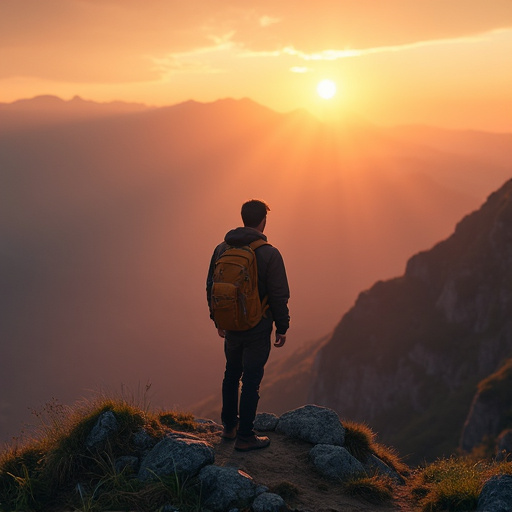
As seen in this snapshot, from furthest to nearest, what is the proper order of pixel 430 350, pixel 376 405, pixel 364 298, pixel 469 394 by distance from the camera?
pixel 364 298
pixel 376 405
pixel 430 350
pixel 469 394

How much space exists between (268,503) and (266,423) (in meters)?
3.47

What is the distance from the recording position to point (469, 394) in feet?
275

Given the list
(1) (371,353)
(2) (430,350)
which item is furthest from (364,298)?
(2) (430,350)

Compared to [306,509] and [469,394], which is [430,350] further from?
[306,509]

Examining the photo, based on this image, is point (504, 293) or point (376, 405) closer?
point (504, 293)

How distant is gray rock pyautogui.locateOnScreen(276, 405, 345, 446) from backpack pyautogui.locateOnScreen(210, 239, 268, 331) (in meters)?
2.71

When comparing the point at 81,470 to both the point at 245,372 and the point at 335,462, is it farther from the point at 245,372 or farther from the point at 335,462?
the point at 335,462

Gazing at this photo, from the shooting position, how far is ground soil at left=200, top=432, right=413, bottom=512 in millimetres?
6898

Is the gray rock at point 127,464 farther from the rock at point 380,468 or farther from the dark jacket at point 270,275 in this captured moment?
the rock at point 380,468

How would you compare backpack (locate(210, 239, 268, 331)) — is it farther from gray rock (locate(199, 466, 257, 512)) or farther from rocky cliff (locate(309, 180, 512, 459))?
rocky cliff (locate(309, 180, 512, 459))

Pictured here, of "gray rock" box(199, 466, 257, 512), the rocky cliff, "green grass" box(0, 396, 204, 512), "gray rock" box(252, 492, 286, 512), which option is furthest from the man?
the rocky cliff

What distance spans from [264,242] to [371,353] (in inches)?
4137

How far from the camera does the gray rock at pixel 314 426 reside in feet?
29.5

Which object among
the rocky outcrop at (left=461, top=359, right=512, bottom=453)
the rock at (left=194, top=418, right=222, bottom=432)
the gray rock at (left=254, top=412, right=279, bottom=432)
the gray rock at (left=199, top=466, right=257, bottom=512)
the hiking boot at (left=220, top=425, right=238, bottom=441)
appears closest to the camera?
the gray rock at (left=199, top=466, right=257, bottom=512)
